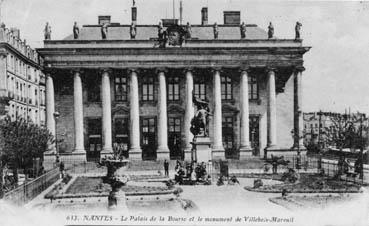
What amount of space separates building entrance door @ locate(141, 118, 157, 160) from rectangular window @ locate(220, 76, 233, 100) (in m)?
6.94

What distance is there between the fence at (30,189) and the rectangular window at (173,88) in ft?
61.2

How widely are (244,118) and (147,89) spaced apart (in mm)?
9255

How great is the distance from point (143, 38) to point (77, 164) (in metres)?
13.6

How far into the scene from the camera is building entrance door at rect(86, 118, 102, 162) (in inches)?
1881

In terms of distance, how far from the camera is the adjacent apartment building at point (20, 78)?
48.3 m

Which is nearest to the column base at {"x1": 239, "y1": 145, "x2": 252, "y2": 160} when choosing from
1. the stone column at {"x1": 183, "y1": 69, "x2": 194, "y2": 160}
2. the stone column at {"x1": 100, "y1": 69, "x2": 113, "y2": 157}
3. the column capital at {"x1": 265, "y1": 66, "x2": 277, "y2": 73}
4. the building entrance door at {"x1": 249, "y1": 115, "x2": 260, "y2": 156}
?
the building entrance door at {"x1": 249, "y1": 115, "x2": 260, "y2": 156}

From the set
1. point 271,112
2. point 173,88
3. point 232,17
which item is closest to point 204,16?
point 232,17

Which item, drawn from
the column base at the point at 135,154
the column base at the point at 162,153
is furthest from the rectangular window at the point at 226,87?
the column base at the point at 135,154

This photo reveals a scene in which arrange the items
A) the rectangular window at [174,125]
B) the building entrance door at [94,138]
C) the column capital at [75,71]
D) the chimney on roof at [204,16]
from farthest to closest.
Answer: the chimney on roof at [204,16], the rectangular window at [174,125], the building entrance door at [94,138], the column capital at [75,71]

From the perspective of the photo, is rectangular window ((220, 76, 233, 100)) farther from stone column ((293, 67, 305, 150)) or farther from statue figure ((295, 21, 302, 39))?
statue figure ((295, 21, 302, 39))

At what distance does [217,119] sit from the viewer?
152ft

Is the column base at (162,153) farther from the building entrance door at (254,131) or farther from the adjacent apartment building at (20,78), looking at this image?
the adjacent apartment building at (20,78)

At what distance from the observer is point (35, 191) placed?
24.3m

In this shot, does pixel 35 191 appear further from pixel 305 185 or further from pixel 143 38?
pixel 143 38
